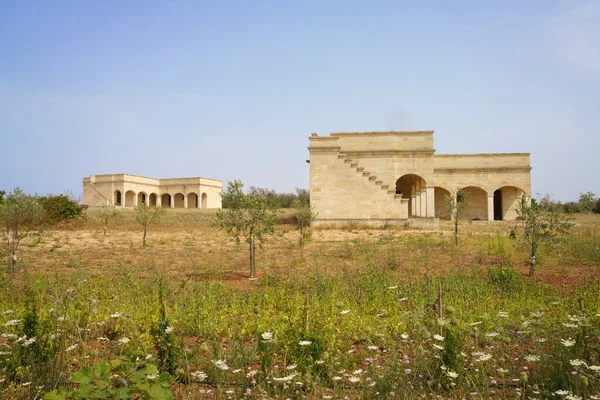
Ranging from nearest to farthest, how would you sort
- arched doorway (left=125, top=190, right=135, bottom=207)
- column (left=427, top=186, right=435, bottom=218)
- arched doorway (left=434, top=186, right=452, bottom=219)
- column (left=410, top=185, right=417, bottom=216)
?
column (left=427, top=186, right=435, bottom=218) < column (left=410, top=185, right=417, bottom=216) < arched doorway (left=434, top=186, right=452, bottom=219) < arched doorway (left=125, top=190, right=135, bottom=207)

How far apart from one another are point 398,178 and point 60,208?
25.4m

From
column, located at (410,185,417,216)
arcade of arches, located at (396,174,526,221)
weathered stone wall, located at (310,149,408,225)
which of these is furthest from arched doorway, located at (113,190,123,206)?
arcade of arches, located at (396,174,526,221)

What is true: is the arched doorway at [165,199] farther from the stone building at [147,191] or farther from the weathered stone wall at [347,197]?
the weathered stone wall at [347,197]

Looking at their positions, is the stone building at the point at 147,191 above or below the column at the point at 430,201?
above

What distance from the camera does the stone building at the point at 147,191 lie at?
50094 millimetres

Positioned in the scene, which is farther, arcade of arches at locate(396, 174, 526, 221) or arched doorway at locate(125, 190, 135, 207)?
arched doorway at locate(125, 190, 135, 207)

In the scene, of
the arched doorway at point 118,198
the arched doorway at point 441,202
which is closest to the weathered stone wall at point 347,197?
the arched doorway at point 441,202

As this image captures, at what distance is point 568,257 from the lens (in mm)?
14227

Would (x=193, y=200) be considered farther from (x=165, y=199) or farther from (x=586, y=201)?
(x=586, y=201)

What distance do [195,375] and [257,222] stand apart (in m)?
8.21

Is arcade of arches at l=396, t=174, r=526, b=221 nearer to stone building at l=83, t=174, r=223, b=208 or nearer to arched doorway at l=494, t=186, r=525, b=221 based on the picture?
arched doorway at l=494, t=186, r=525, b=221

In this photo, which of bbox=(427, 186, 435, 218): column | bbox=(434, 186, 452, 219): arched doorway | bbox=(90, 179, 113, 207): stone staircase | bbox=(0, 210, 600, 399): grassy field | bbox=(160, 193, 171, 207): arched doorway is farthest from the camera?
bbox=(160, 193, 171, 207): arched doorway

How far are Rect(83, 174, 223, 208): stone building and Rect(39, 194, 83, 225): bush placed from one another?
12837 millimetres

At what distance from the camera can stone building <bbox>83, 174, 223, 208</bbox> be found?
50.1 m
